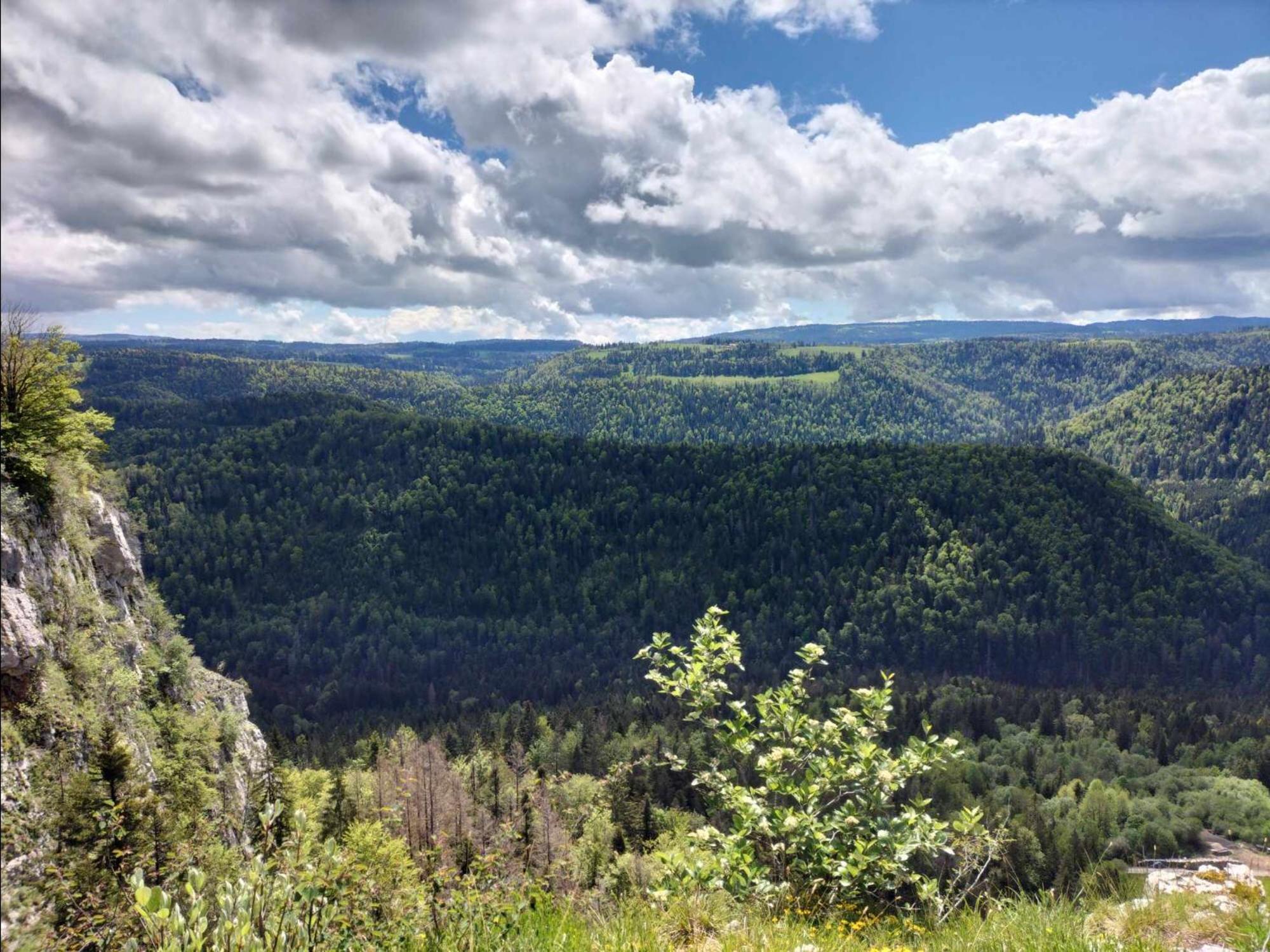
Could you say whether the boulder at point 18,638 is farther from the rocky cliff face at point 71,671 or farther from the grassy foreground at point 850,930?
the grassy foreground at point 850,930

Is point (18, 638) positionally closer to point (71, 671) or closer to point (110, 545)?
point (71, 671)

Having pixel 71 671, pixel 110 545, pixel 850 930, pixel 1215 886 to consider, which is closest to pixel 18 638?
pixel 71 671

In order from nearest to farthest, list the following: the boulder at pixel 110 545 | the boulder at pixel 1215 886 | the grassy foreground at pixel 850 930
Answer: the grassy foreground at pixel 850 930 < the boulder at pixel 1215 886 < the boulder at pixel 110 545

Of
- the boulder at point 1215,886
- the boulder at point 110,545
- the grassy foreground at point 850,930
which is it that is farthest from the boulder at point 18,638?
the boulder at point 1215,886

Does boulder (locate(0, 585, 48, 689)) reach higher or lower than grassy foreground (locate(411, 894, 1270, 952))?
lower

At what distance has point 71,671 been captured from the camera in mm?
24766

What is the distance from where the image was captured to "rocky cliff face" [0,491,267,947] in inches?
565

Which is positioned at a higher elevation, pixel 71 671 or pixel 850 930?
pixel 850 930

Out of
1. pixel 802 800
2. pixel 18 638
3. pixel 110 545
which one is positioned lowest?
pixel 110 545

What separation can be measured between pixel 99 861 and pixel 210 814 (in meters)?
28.7

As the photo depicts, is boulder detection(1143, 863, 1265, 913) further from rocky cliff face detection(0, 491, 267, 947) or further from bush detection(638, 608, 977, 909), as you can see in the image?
rocky cliff face detection(0, 491, 267, 947)

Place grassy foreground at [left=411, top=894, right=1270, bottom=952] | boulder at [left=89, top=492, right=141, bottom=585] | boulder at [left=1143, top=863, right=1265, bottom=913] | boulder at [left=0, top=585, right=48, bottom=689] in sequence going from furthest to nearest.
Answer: boulder at [left=89, top=492, right=141, bottom=585] → boulder at [left=0, top=585, right=48, bottom=689] → boulder at [left=1143, top=863, right=1265, bottom=913] → grassy foreground at [left=411, top=894, right=1270, bottom=952]

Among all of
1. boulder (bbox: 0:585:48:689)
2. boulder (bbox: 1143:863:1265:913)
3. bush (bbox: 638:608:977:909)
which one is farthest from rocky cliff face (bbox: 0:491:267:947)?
boulder (bbox: 1143:863:1265:913)

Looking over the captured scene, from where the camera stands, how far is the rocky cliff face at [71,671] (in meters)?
14.4
